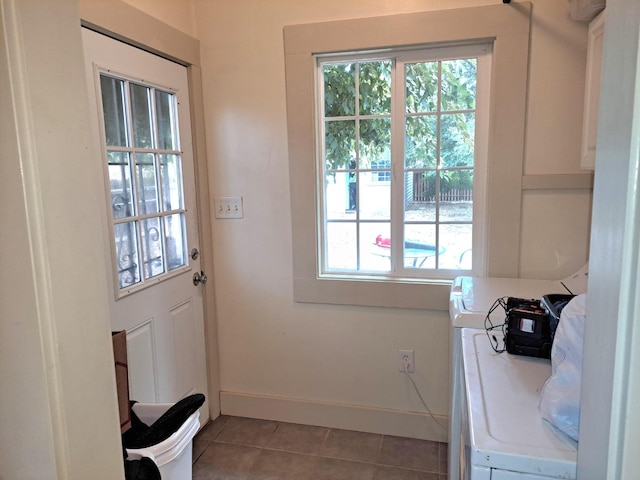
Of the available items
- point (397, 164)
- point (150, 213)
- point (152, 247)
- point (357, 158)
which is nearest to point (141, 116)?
point (150, 213)

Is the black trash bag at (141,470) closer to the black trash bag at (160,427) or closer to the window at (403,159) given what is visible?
the black trash bag at (160,427)

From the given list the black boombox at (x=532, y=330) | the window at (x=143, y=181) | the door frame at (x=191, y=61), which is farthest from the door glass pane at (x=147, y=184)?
the black boombox at (x=532, y=330)

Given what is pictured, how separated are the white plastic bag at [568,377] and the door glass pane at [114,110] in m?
1.69

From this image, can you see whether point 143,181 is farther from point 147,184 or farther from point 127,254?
point 127,254

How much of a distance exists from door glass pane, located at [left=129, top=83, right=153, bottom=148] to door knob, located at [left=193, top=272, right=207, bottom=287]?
0.72m

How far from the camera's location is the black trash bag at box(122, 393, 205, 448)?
4.27 ft

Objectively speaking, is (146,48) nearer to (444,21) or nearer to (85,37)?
(85,37)

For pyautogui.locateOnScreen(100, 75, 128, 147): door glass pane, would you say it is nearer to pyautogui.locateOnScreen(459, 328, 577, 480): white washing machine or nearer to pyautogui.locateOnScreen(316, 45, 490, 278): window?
pyautogui.locateOnScreen(316, 45, 490, 278): window

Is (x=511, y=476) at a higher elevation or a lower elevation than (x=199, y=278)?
lower

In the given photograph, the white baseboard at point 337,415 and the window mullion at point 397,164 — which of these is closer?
the window mullion at point 397,164

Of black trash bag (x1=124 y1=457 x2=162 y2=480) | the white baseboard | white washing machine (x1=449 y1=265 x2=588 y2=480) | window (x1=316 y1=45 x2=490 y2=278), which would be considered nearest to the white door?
the white baseboard

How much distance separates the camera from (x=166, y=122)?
2.09m

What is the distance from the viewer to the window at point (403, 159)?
2.09m

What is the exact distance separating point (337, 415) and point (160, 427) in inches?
49.9
